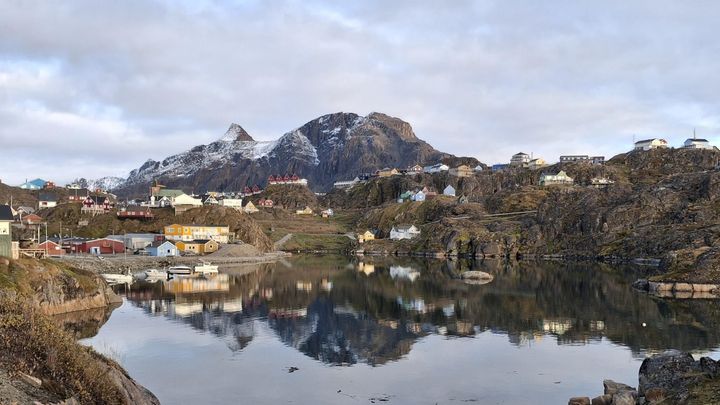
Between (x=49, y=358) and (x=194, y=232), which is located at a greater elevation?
(x=49, y=358)

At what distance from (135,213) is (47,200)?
155 ft

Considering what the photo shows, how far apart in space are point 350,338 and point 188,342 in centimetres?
1417

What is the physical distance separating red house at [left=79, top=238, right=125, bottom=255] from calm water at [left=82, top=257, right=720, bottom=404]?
41686mm

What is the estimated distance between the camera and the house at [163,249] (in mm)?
135375

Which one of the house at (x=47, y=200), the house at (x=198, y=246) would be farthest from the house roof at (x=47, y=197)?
the house at (x=198, y=246)

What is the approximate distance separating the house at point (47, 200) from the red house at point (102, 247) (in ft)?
220

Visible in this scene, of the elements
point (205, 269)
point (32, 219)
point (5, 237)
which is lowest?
point (205, 269)

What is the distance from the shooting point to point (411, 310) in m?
70.9

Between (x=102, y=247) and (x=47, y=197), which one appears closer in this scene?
(x=102, y=247)

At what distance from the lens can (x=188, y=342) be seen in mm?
52438

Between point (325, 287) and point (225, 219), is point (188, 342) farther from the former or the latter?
point (225, 219)

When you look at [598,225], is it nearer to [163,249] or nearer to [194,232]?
[194,232]

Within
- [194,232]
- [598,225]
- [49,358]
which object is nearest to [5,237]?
[49,358]

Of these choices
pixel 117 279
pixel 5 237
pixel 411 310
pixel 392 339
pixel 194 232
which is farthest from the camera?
pixel 194 232
